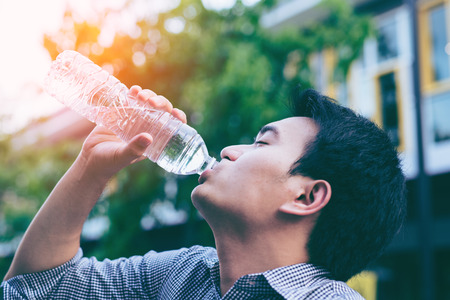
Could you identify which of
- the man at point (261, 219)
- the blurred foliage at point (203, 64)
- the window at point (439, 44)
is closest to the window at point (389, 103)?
the window at point (439, 44)

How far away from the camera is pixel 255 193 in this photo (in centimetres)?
174

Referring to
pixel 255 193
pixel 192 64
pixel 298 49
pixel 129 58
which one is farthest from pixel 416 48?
pixel 255 193

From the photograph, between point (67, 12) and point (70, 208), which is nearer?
point (70, 208)

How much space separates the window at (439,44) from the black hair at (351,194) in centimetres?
617

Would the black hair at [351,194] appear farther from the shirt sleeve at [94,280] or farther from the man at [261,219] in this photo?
the shirt sleeve at [94,280]

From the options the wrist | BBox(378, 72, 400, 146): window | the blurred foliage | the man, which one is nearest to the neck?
the man

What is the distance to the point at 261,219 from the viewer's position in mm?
1730

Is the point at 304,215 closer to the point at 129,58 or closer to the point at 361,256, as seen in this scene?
the point at 361,256

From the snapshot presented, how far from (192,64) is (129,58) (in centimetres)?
72

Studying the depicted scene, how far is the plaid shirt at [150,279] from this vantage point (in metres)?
1.64

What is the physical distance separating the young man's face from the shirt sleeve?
365mm

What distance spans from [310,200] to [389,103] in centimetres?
648

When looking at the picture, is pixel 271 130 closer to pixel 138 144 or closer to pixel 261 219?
pixel 261 219

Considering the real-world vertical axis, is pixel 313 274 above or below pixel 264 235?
below
